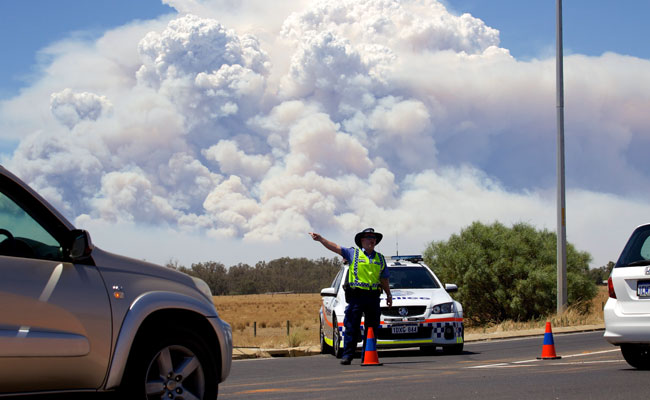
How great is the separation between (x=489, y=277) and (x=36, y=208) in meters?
32.2

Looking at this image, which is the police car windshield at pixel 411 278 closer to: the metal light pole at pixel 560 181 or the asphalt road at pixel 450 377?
the asphalt road at pixel 450 377

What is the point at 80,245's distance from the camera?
6180 millimetres

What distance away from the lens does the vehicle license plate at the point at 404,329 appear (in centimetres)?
1559

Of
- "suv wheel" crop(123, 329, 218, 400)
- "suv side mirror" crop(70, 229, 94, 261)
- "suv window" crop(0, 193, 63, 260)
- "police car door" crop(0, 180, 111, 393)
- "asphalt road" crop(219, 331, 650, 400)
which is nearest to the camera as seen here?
"police car door" crop(0, 180, 111, 393)

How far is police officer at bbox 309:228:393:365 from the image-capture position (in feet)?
46.3

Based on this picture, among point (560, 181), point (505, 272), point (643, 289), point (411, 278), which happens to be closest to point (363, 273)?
point (411, 278)

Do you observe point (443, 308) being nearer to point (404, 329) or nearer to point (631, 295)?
point (404, 329)

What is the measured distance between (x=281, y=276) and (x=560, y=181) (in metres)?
133

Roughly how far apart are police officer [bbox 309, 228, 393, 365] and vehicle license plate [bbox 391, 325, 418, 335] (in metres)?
1.36

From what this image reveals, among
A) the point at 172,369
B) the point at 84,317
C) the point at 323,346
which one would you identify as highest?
the point at 84,317

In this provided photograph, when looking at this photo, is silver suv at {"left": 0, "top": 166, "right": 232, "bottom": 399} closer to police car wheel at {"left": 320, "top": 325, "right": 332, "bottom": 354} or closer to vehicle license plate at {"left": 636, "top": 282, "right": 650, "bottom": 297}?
vehicle license plate at {"left": 636, "top": 282, "right": 650, "bottom": 297}

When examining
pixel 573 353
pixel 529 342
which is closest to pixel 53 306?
pixel 573 353

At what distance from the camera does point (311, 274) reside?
158 metres

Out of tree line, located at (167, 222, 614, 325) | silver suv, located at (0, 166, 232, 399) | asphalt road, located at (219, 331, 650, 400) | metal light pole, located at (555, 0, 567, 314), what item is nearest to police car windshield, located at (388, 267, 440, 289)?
asphalt road, located at (219, 331, 650, 400)
